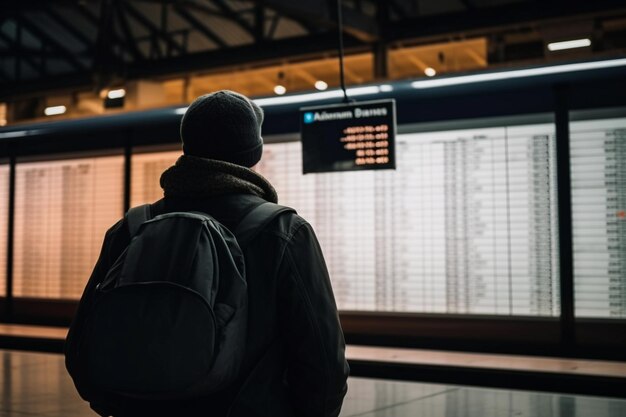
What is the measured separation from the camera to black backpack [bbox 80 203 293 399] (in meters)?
1.59

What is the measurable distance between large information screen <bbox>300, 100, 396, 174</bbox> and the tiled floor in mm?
1806

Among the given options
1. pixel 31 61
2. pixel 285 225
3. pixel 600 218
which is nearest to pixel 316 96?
pixel 600 218

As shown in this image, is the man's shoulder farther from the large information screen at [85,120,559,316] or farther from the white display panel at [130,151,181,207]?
the white display panel at [130,151,181,207]

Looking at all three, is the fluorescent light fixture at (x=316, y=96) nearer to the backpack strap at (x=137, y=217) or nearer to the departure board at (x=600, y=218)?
the departure board at (x=600, y=218)

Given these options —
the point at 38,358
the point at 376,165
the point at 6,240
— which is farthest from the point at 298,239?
the point at 6,240

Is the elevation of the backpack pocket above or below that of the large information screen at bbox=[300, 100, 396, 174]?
below

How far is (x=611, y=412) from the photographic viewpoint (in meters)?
5.39

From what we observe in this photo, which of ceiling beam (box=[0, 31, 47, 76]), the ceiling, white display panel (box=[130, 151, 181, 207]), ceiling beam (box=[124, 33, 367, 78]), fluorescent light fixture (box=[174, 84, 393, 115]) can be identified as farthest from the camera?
ceiling beam (box=[0, 31, 47, 76])

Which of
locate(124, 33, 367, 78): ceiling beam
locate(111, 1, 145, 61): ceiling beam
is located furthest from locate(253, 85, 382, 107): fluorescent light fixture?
locate(111, 1, 145, 61): ceiling beam

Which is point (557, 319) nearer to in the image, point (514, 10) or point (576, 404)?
point (576, 404)

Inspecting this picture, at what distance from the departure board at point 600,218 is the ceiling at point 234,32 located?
392 cm

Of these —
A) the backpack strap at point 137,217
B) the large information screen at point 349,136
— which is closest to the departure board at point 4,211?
the large information screen at point 349,136

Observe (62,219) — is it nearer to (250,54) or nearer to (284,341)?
(250,54)

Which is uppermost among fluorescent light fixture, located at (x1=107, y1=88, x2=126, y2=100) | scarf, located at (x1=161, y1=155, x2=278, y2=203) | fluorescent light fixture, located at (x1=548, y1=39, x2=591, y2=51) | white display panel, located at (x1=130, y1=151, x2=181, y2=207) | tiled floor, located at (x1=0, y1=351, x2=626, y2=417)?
fluorescent light fixture, located at (x1=548, y1=39, x2=591, y2=51)
